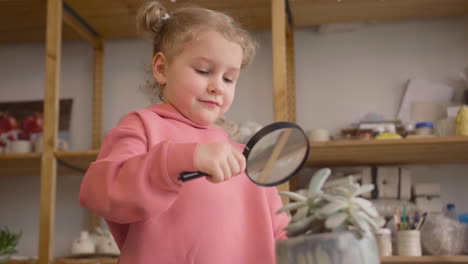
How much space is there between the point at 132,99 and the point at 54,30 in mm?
506

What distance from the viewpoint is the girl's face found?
91cm

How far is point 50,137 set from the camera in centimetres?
201

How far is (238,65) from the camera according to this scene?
0.93m

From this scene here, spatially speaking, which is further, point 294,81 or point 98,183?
point 294,81

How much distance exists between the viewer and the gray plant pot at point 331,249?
507 mm

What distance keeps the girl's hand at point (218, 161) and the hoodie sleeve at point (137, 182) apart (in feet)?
0.04

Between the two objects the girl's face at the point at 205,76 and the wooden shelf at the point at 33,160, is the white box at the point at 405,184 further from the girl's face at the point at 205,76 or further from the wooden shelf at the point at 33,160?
the girl's face at the point at 205,76

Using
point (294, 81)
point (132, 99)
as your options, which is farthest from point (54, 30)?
point (294, 81)

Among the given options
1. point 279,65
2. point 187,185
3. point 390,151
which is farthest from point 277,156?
point 390,151

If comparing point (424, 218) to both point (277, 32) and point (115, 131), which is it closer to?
point (277, 32)

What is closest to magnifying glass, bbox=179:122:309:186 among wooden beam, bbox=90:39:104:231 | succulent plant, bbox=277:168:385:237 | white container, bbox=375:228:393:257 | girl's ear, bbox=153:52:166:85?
succulent plant, bbox=277:168:385:237

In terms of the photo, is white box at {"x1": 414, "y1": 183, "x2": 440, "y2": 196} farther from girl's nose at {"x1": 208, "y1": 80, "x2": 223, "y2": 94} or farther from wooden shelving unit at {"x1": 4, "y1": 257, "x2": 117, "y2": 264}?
girl's nose at {"x1": 208, "y1": 80, "x2": 223, "y2": 94}

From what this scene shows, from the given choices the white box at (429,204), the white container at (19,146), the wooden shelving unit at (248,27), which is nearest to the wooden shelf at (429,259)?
the wooden shelving unit at (248,27)

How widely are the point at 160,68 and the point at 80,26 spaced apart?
145cm
